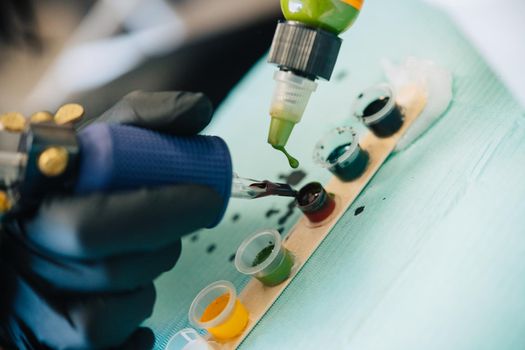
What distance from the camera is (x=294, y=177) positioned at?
0.81m

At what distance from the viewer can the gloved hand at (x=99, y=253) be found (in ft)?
1.53

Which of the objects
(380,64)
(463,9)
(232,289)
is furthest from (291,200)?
(463,9)

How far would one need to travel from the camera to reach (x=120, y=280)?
0.50 metres

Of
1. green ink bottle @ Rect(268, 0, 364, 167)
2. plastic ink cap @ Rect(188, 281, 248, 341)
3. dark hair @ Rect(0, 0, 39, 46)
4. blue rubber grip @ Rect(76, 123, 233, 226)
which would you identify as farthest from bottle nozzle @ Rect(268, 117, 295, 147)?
dark hair @ Rect(0, 0, 39, 46)

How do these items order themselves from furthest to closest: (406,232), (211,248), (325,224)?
(211,248) < (325,224) < (406,232)

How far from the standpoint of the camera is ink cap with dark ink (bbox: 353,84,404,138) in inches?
28.3

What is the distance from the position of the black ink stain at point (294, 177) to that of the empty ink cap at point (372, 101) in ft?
0.47

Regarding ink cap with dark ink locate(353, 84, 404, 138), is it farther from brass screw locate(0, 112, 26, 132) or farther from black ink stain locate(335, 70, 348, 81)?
brass screw locate(0, 112, 26, 132)

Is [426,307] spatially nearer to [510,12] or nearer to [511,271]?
[511,271]

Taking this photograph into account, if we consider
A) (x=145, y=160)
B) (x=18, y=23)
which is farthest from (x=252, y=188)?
(x=18, y=23)

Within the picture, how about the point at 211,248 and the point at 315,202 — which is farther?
the point at 211,248

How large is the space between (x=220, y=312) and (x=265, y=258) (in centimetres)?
11

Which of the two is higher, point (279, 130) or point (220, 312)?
point (279, 130)

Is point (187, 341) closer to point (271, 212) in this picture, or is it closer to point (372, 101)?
point (271, 212)
